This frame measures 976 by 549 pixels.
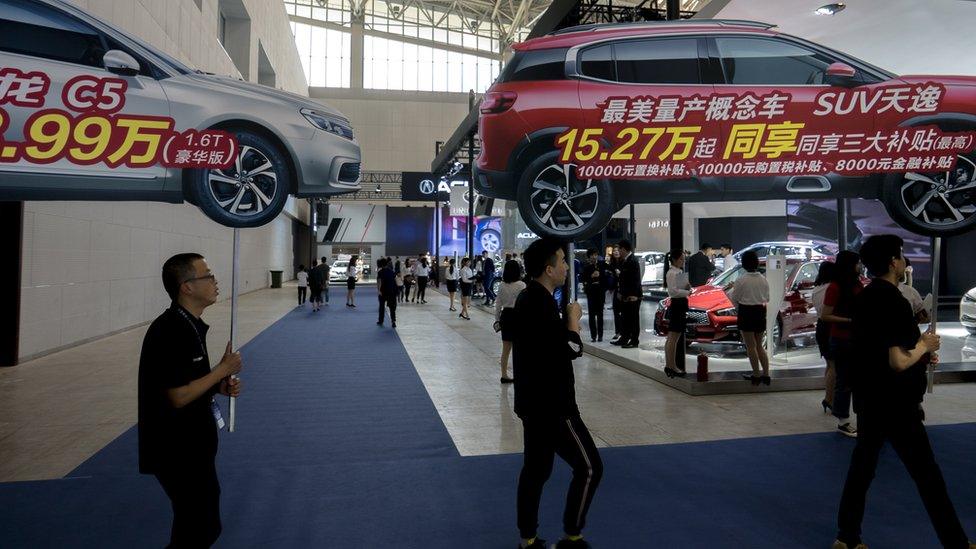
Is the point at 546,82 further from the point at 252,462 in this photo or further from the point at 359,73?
the point at 359,73

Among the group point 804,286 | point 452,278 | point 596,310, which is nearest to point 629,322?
point 596,310

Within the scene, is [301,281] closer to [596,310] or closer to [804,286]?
[596,310]

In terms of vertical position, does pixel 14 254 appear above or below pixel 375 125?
below

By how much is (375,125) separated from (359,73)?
6224 mm

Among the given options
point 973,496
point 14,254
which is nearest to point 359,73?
point 14,254

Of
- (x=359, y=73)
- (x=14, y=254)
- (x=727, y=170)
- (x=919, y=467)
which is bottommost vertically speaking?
(x=919, y=467)

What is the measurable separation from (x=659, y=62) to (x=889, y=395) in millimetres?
4351

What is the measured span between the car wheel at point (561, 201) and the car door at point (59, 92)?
334cm

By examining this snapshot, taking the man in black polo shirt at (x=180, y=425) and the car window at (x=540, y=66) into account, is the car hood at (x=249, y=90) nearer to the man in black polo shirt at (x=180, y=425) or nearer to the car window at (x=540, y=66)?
the car window at (x=540, y=66)

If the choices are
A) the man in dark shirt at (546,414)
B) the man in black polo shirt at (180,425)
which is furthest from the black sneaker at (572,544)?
the man in black polo shirt at (180,425)

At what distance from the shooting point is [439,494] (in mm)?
3645

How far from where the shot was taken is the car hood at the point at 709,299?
26.8ft

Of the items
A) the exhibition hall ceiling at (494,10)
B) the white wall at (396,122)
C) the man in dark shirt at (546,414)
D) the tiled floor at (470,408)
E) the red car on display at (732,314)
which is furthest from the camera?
the exhibition hall ceiling at (494,10)

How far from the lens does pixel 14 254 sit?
718cm
